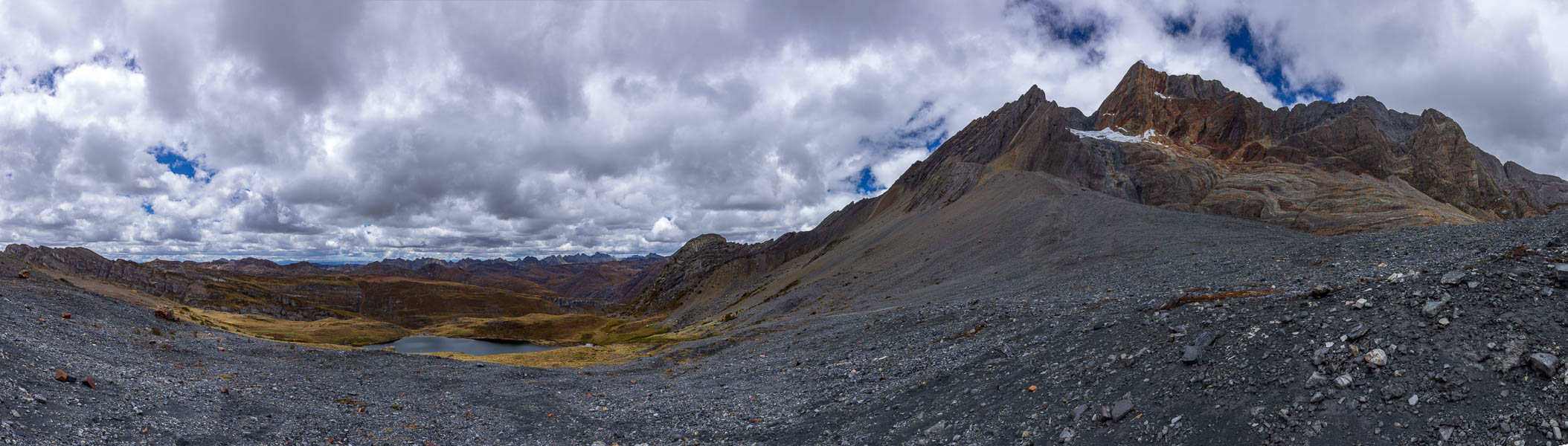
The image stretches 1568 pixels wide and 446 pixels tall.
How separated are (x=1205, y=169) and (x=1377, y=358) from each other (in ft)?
384

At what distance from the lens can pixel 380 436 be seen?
1945 cm

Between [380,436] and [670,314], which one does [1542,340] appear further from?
[670,314]

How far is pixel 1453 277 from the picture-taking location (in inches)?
507

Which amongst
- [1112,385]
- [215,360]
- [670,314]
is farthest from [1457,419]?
[670,314]

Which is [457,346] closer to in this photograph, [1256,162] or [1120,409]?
[1120,409]

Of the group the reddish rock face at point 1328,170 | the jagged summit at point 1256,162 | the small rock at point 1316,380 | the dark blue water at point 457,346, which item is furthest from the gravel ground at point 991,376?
the dark blue water at point 457,346

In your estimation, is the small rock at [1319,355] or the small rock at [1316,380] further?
the small rock at [1319,355]

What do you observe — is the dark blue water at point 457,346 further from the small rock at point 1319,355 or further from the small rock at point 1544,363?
the small rock at point 1544,363

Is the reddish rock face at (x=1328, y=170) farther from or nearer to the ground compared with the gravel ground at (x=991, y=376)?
farther from the ground

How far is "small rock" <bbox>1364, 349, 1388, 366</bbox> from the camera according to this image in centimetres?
1097

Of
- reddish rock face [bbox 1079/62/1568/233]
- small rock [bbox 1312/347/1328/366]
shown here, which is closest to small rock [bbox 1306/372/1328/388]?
small rock [bbox 1312/347/1328/366]

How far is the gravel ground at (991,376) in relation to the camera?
10.6m

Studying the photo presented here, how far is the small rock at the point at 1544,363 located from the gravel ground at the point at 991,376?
99 mm

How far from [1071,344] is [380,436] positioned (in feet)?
73.5
